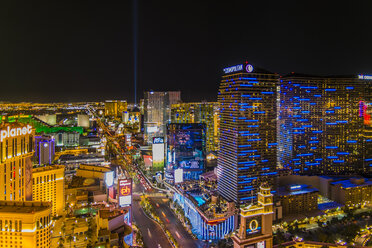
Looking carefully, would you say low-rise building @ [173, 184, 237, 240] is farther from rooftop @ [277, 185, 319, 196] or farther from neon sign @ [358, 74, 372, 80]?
neon sign @ [358, 74, 372, 80]

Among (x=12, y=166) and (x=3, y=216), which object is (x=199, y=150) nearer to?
(x=12, y=166)

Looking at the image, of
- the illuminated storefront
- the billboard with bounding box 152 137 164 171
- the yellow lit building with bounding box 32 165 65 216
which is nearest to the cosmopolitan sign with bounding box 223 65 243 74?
the illuminated storefront

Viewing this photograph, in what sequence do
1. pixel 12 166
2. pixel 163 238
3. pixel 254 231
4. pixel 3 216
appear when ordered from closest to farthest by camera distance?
pixel 3 216
pixel 254 231
pixel 12 166
pixel 163 238

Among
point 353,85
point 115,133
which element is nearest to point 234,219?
point 353,85

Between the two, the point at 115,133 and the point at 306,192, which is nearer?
the point at 306,192

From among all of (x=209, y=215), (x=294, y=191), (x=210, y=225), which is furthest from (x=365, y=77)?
(x=210, y=225)
